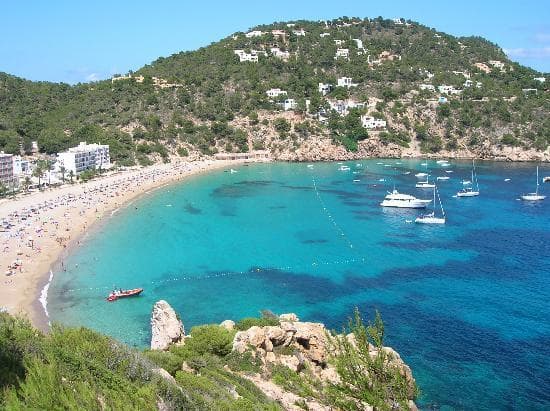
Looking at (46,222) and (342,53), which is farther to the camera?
(342,53)

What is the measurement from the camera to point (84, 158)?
260 feet

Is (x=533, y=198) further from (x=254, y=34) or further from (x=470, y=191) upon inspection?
(x=254, y=34)

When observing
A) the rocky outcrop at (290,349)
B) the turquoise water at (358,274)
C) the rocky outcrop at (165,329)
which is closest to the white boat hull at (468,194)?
the turquoise water at (358,274)

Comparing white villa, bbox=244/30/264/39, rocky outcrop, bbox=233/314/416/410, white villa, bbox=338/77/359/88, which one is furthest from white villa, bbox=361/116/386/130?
rocky outcrop, bbox=233/314/416/410

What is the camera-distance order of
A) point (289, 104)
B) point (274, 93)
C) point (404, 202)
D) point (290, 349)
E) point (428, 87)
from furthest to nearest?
point (428, 87), point (274, 93), point (289, 104), point (404, 202), point (290, 349)

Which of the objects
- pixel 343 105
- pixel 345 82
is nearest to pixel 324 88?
pixel 345 82

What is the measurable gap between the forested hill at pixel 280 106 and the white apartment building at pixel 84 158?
11.2ft

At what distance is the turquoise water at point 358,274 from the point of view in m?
26.0

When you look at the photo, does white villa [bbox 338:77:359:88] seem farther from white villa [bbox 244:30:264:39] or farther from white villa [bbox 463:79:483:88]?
white villa [bbox 244:30:264:39]

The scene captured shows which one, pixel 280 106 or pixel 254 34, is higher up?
pixel 254 34

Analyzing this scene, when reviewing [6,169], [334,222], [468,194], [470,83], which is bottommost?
[334,222]

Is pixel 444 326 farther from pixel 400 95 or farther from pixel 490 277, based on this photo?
pixel 400 95

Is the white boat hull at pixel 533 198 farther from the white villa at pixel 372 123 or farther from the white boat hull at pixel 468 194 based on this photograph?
the white villa at pixel 372 123

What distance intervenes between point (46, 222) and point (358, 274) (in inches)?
1166
